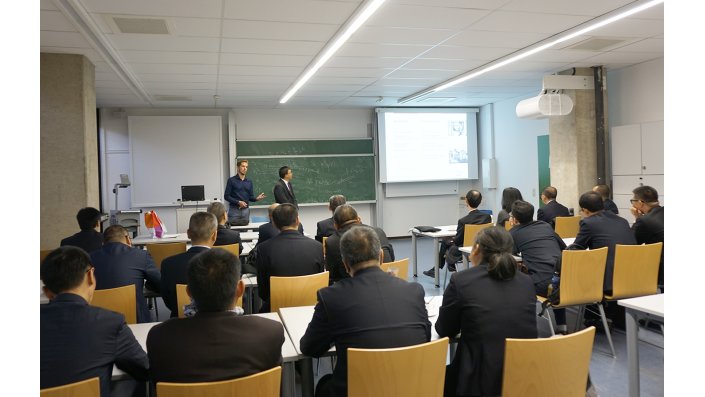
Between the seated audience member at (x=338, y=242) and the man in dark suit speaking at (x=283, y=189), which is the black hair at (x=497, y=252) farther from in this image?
the man in dark suit speaking at (x=283, y=189)

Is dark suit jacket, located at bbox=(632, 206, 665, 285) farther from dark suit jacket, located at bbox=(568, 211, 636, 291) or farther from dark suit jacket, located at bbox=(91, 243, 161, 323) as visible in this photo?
dark suit jacket, located at bbox=(91, 243, 161, 323)

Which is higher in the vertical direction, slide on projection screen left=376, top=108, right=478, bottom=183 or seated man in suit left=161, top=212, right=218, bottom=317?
slide on projection screen left=376, top=108, right=478, bottom=183

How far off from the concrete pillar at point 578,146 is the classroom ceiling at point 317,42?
0.55 meters

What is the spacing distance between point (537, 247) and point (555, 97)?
375 cm

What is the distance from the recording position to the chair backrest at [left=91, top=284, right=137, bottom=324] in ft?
9.48

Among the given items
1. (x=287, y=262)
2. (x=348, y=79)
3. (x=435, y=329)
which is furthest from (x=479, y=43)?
(x=435, y=329)

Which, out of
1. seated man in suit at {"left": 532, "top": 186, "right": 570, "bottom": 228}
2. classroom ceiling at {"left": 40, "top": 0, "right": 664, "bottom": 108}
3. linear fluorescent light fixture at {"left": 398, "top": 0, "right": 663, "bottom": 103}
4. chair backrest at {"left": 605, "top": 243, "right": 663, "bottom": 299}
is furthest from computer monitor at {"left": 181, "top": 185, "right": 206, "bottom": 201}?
chair backrest at {"left": 605, "top": 243, "right": 663, "bottom": 299}

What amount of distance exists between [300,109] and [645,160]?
6445 mm

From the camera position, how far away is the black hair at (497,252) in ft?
7.43

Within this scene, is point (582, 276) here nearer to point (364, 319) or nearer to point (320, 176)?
point (364, 319)

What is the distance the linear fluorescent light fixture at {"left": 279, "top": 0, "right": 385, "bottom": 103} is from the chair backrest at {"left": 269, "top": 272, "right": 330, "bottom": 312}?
2.36 m

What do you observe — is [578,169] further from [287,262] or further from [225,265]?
[225,265]

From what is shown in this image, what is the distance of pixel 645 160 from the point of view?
6.84 m

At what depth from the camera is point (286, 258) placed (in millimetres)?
3543
